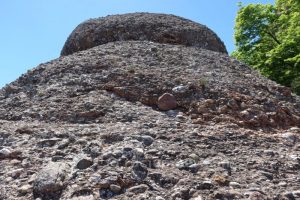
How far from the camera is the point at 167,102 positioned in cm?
597

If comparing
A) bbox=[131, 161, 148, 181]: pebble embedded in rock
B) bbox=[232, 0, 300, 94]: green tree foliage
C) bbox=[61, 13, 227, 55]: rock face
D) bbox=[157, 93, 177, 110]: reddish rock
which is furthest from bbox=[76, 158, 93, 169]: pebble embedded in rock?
bbox=[232, 0, 300, 94]: green tree foliage

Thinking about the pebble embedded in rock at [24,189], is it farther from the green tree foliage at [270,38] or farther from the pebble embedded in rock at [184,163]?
the green tree foliage at [270,38]

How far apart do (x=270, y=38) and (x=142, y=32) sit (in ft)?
26.3

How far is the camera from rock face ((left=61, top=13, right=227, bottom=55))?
10664 millimetres

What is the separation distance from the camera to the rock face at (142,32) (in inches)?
420

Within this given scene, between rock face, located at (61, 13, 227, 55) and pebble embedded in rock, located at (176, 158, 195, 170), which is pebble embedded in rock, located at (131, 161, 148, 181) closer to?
pebble embedded in rock, located at (176, 158, 195, 170)

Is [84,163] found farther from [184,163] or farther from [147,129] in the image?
[147,129]

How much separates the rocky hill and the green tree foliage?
6454mm

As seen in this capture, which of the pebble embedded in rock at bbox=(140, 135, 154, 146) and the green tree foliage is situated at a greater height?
the green tree foliage

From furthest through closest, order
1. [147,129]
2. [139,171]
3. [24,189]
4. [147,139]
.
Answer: [147,129]
[147,139]
[139,171]
[24,189]

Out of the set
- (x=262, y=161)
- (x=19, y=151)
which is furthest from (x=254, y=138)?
(x=19, y=151)

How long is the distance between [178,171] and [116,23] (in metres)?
7.91

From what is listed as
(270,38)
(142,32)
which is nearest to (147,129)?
(142,32)

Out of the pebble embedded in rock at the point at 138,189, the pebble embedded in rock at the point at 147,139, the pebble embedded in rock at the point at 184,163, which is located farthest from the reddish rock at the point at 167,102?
the pebble embedded in rock at the point at 138,189
